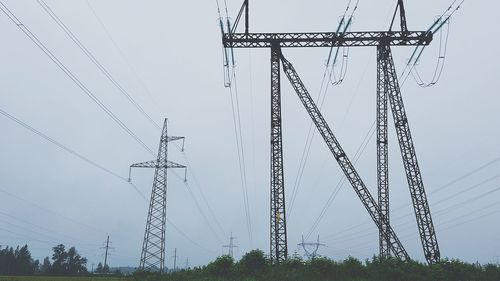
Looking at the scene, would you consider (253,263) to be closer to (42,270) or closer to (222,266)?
(222,266)

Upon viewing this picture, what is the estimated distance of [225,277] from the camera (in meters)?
32.9

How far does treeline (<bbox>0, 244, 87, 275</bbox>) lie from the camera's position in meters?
99.7

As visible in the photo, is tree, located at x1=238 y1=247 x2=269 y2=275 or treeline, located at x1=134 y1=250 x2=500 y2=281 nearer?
treeline, located at x1=134 y1=250 x2=500 y2=281

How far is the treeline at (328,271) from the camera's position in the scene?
31172mm

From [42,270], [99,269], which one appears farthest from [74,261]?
[99,269]

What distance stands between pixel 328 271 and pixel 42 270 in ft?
360

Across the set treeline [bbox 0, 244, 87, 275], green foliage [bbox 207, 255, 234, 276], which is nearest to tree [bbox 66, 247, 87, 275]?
treeline [bbox 0, 244, 87, 275]

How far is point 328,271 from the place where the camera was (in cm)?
3397

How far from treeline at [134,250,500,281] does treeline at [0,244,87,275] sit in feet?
239

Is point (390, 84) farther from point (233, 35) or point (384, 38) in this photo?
point (233, 35)

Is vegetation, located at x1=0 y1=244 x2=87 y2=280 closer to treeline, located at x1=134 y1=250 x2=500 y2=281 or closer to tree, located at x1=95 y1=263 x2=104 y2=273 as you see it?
tree, located at x1=95 y1=263 x2=104 y2=273

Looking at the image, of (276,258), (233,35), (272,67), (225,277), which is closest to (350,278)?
(276,258)

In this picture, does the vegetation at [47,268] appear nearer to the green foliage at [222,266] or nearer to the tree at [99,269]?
the tree at [99,269]

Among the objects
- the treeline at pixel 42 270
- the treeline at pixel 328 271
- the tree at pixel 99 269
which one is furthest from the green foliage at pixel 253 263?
the tree at pixel 99 269
